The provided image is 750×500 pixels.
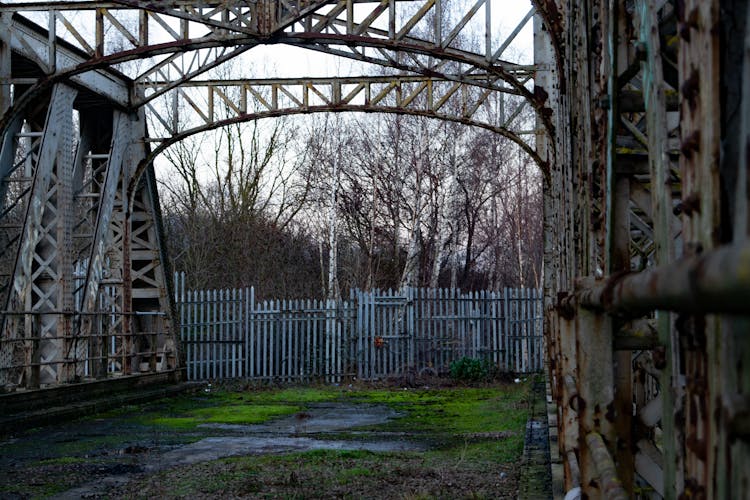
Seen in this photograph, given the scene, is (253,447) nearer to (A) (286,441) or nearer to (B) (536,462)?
(A) (286,441)

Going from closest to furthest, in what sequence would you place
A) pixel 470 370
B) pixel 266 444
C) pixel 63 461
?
1. pixel 63 461
2. pixel 266 444
3. pixel 470 370

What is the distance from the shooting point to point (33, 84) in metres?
14.1

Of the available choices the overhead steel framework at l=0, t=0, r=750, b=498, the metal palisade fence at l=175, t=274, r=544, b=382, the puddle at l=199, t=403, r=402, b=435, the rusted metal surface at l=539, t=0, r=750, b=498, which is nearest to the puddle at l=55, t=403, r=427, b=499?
the puddle at l=199, t=403, r=402, b=435

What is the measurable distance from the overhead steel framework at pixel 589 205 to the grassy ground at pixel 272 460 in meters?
1.41

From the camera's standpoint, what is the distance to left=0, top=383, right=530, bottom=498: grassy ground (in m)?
8.02

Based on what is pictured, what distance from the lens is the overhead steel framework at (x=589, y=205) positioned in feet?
4.64

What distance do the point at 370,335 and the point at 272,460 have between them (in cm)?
1229

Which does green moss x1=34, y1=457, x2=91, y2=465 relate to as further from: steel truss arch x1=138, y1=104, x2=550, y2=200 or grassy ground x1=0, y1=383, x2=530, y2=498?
steel truss arch x1=138, y1=104, x2=550, y2=200

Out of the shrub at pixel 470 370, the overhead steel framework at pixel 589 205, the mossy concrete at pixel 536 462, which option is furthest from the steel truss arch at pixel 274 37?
the shrub at pixel 470 370

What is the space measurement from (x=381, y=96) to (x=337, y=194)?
15.6 metres

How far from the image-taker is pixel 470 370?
68.2 feet

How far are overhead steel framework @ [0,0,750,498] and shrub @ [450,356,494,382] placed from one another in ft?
19.6

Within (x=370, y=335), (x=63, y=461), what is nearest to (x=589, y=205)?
(x=63, y=461)

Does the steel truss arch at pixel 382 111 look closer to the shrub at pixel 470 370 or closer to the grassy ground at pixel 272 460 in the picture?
the grassy ground at pixel 272 460
